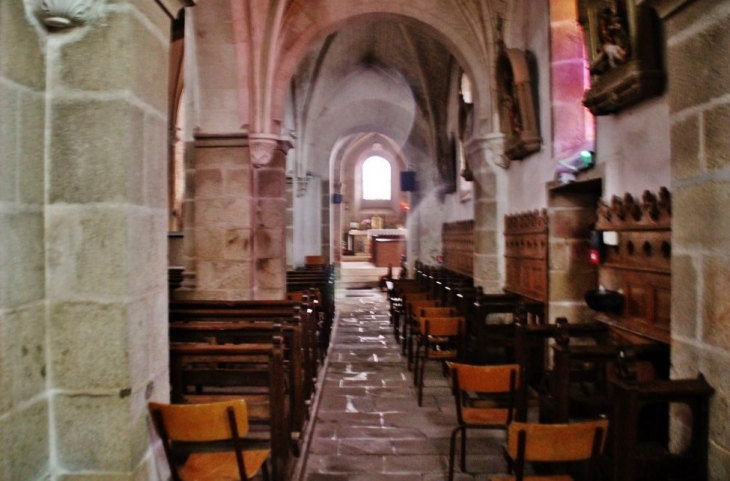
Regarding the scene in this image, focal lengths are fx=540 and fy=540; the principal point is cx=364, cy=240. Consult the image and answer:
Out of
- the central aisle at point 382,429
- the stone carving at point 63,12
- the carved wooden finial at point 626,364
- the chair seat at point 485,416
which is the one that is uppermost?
the stone carving at point 63,12

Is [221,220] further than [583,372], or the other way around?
[221,220]

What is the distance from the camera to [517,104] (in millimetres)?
6164

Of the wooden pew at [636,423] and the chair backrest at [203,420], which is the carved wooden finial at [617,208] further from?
the chair backrest at [203,420]

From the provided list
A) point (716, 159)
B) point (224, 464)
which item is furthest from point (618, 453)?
point (224, 464)

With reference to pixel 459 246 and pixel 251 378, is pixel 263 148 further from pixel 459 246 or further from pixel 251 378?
pixel 459 246

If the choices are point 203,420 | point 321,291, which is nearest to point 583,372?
point 203,420

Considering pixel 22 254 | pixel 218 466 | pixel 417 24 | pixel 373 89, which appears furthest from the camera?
pixel 373 89

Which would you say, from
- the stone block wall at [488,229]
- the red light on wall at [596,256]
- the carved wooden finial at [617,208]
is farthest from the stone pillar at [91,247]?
the stone block wall at [488,229]

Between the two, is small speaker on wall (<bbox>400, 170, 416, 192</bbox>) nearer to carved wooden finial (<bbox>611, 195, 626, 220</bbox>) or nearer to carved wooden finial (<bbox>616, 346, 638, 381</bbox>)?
carved wooden finial (<bbox>611, 195, 626, 220</bbox>)

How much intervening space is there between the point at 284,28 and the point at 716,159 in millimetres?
6159

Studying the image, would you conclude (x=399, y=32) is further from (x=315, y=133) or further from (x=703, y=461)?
(x=703, y=461)

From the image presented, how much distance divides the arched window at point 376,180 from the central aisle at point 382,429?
19.3 metres

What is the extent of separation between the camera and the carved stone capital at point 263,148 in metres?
6.59

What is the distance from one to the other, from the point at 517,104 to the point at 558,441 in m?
4.83
